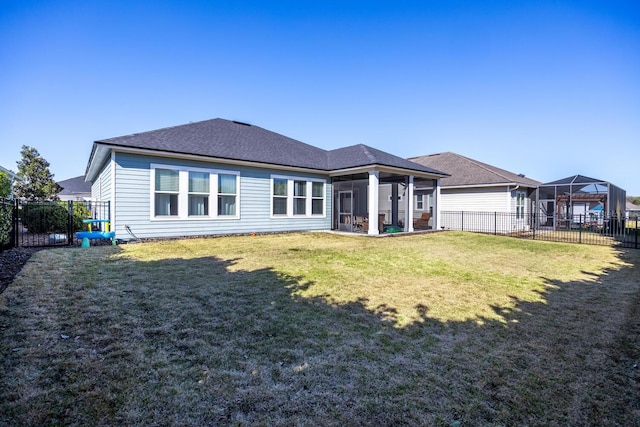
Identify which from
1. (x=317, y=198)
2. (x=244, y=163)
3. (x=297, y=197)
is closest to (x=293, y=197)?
(x=297, y=197)

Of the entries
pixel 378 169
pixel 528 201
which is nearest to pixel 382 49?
pixel 378 169

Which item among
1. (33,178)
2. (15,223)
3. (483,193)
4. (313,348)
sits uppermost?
(33,178)

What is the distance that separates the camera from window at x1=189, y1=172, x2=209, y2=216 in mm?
12094

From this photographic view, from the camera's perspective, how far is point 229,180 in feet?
42.8

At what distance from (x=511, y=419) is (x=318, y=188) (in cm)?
1436

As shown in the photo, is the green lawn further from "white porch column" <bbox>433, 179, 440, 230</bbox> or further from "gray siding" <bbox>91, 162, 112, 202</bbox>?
"white porch column" <bbox>433, 179, 440, 230</bbox>

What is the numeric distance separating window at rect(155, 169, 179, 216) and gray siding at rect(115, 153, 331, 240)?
0.93 ft

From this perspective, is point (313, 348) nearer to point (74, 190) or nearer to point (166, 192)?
point (166, 192)

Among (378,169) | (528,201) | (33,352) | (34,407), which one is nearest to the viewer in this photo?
(34,407)

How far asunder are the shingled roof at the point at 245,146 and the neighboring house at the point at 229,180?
0.15 ft

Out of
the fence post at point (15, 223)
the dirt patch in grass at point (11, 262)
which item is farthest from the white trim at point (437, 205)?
the fence post at point (15, 223)

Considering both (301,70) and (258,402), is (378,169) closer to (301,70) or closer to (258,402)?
(301,70)

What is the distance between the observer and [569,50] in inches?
496

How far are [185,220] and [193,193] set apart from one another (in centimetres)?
109
